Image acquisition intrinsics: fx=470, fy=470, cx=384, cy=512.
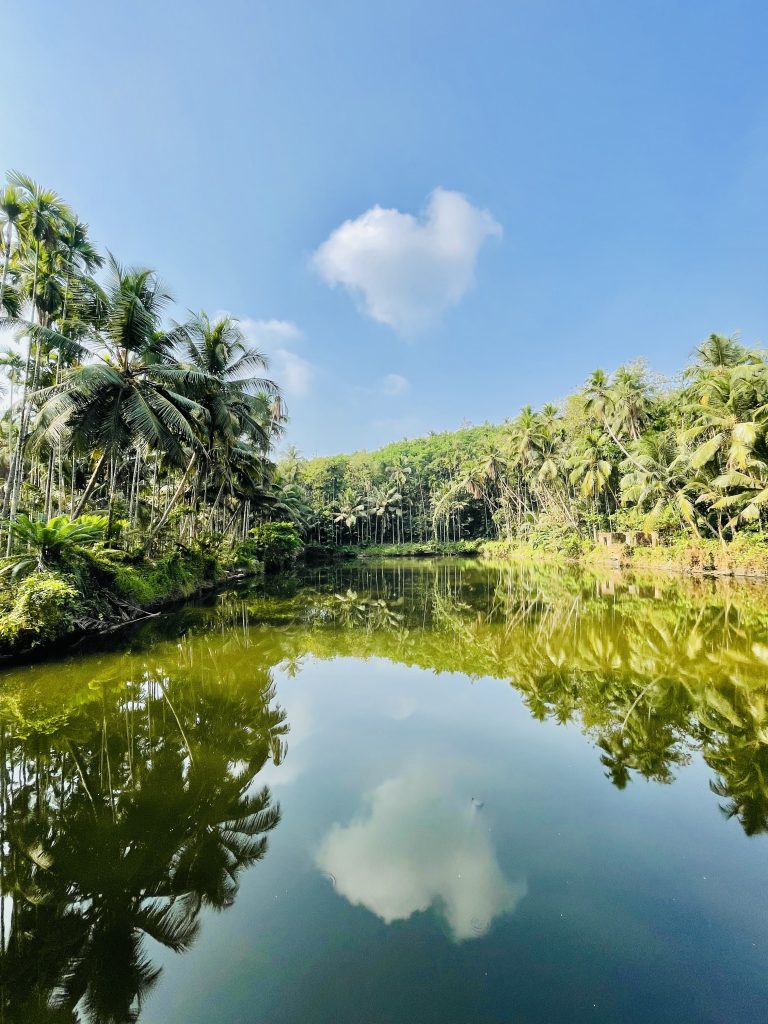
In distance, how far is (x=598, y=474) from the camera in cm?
2839

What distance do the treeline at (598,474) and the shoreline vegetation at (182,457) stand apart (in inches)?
5.5

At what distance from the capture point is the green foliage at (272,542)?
91.1 ft

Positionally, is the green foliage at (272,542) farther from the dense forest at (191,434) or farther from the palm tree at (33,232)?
the palm tree at (33,232)

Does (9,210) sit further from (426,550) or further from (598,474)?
(426,550)

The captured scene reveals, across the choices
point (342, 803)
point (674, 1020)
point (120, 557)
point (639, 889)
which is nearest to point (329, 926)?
point (342, 803)

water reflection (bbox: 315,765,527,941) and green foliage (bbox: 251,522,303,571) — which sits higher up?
green foliage (bbox: 251,522,303,571)

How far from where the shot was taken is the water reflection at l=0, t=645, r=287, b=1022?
7.86 ft

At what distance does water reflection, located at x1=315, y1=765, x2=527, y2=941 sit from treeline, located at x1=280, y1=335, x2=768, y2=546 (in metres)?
19.4

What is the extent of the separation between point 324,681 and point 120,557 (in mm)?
7981

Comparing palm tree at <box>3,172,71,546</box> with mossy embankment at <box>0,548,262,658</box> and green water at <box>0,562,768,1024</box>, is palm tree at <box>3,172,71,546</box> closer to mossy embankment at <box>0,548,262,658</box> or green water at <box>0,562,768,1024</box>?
mossy embankment at <box>0,548,262,658</box>

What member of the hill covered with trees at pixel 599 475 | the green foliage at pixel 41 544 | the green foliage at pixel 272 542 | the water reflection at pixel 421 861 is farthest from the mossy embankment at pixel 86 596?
the hill covered with trees at pixel 599 475

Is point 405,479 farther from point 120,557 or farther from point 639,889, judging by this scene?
point 639,889

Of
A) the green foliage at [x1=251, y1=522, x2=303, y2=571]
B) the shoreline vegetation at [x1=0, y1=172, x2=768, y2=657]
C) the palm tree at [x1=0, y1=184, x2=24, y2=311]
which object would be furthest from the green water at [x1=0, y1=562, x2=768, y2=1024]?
the green foliage at [x1=251, y1=522, x2=303, y2=571]

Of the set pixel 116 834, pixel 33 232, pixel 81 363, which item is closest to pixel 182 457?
pixel 81 363
